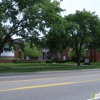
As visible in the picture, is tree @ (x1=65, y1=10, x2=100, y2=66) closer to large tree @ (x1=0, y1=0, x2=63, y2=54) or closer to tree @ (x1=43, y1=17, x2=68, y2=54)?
tree @ (x1=43, y1=17, x2=68, y2=54)

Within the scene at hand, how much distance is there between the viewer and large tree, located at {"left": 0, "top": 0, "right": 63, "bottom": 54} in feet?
96.9

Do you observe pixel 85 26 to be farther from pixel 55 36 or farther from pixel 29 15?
pixel 29 15

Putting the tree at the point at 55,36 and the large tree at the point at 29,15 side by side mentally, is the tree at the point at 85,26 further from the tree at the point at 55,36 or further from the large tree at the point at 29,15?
the large tree at the point at 29,15

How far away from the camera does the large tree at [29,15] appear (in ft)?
96.9

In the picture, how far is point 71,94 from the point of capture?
425 inches

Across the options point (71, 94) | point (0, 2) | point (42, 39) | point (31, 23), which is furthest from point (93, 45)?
point (71, 94)

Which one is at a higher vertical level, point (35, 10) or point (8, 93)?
point (35, 10)

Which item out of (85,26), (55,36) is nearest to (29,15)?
(55,36)

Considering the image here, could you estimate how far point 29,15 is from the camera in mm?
29938

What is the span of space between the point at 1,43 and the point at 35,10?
6768 millimetres

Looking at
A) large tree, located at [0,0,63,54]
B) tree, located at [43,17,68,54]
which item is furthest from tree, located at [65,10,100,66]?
large tree, located at [0,0,63,54]

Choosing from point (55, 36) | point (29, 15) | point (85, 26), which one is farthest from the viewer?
point (85, 26)

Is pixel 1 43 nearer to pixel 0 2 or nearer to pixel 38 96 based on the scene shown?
pixel 0 2

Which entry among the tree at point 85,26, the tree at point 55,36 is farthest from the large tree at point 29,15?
the tree at point 85,26
